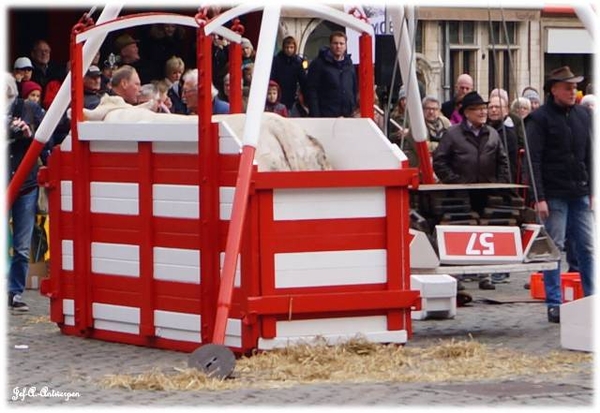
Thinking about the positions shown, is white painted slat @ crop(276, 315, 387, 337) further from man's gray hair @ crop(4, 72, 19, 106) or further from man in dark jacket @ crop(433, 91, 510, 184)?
man's gray hair @ crop(4, 72, 19, 106)

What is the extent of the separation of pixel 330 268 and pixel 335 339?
1.54ft

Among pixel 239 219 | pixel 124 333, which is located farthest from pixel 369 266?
pixel 124 333

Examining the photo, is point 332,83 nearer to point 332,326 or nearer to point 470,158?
point 470,158

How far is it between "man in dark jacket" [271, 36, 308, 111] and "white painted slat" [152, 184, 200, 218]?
315 inches

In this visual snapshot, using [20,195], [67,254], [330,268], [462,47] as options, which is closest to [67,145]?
[67,254]

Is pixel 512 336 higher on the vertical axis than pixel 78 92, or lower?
lower

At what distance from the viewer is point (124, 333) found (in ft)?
42.1

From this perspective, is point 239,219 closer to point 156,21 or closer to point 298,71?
point 156,21

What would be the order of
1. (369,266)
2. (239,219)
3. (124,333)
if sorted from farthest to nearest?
(124,333) < (369,266) < (239,219)

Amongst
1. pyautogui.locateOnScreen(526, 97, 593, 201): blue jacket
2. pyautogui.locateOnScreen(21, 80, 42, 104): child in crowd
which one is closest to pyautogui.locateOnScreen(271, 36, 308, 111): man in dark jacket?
pyautogui.locateOnScreen(21, 80, 42, 104): child in crowd

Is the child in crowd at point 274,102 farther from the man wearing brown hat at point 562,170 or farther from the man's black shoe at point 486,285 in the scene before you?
the man wearing brown hat at point 562,170

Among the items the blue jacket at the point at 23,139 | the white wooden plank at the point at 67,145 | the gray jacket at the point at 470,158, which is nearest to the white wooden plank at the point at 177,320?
the white wooden plank at the point at 67,145

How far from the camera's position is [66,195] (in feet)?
43.5

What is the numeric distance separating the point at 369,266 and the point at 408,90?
10.1ft
